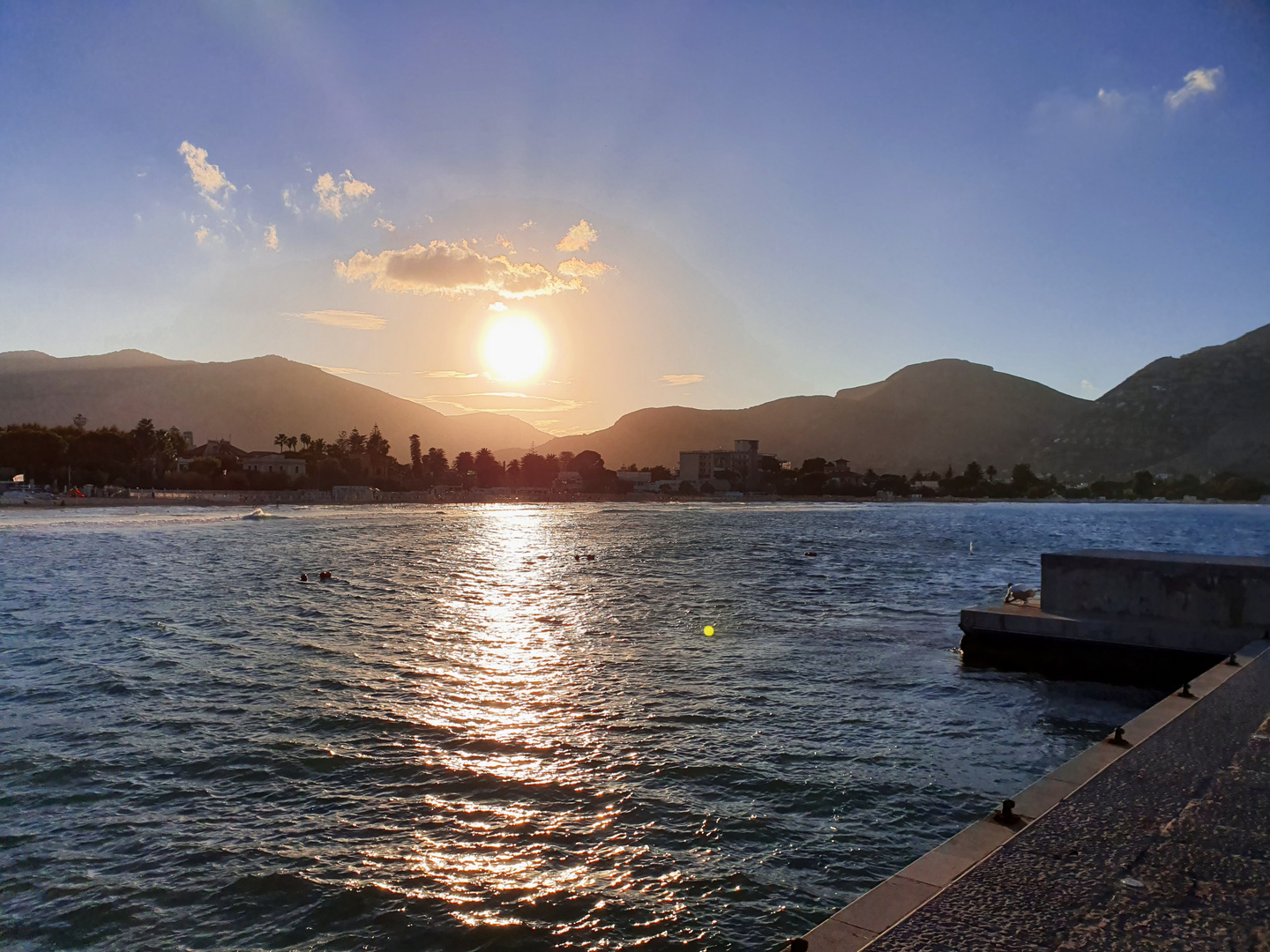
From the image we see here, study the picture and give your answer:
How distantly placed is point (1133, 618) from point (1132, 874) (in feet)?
45.1

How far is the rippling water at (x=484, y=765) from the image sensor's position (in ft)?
27.4

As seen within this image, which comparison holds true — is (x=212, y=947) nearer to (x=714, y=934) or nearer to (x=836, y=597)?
(x=714, y=934)

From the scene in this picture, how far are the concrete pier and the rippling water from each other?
3.00ft

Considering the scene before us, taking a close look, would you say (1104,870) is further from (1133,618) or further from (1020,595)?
(1020,595)

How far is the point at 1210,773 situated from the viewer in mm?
8242

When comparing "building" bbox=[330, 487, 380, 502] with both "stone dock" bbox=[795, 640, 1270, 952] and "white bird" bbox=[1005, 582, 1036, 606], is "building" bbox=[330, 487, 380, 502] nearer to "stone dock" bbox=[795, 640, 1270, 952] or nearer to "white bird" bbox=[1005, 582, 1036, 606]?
"white bird" bbox=[1005, 582, 1036, 606]

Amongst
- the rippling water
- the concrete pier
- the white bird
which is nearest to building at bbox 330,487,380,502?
the rippling water

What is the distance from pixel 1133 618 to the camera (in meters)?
17.6

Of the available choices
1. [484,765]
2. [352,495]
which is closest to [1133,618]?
[484,765]

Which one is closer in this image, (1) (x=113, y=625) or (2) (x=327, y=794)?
(2) (x=327, y=794)

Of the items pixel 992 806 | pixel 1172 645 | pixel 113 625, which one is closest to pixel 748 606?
pixel 1172 645

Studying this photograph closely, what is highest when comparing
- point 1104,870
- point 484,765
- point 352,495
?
point 352,495

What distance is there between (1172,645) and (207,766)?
19602 mm

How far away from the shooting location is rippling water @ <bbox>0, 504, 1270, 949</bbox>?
8344 millimetres
